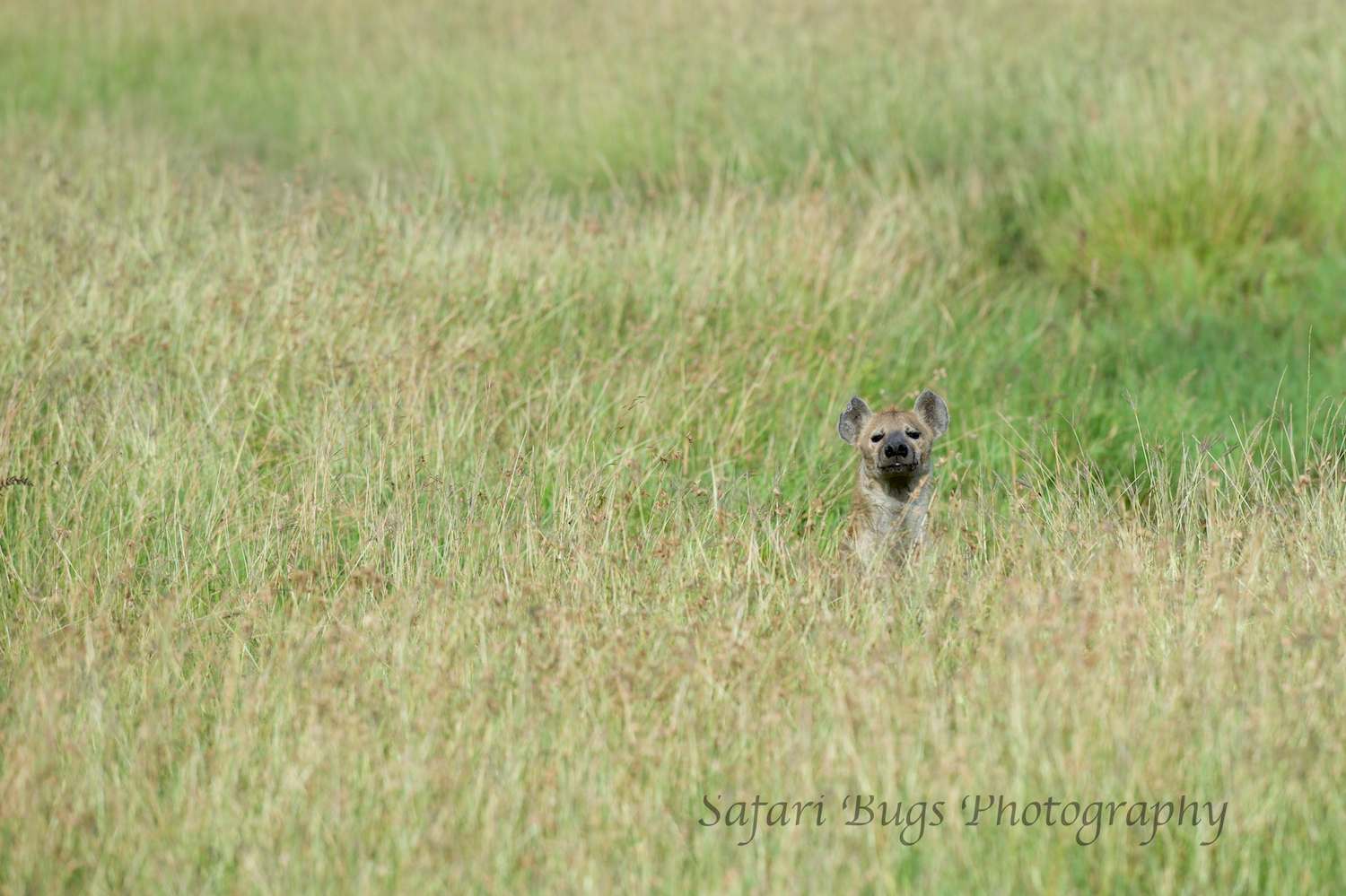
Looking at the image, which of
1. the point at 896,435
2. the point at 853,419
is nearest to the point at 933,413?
the point at 853,419

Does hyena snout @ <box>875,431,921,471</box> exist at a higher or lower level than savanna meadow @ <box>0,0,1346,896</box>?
higher

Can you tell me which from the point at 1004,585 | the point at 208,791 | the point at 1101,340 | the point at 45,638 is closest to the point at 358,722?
the point at 208,791

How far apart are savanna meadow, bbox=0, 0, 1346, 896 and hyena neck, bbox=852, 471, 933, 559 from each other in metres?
0.11

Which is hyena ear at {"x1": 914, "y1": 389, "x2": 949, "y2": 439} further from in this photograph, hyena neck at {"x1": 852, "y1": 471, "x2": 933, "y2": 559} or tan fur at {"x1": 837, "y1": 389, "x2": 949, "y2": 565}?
hyena neck at {"x1": 852, "y1": 471, "x2": 933, "y2": 559}

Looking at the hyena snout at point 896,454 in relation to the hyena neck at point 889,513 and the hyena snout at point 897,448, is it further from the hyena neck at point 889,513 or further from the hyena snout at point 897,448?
the hyena neck at point 889,513

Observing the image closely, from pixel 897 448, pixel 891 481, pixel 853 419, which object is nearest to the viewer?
pixel 897 448

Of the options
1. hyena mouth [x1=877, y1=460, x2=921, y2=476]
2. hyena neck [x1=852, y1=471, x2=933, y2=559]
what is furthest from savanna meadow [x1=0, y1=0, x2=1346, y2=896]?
hyena mouth [x1=877, y1=460, x2=921, y2=476]

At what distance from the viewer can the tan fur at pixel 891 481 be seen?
15.9ft

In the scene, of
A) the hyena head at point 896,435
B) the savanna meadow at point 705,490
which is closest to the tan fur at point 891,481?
the hyena head at point 896,435

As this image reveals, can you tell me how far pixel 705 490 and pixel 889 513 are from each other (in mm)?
670

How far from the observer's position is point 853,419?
17.3ft

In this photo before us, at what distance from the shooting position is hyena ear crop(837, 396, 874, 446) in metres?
5.19

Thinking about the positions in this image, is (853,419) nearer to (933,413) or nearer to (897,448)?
(933,413)

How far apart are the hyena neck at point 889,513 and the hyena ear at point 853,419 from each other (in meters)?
0.18
